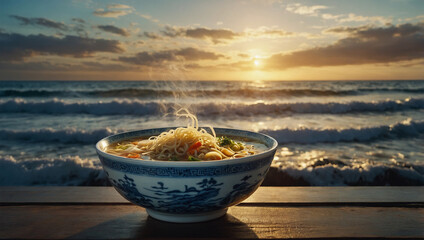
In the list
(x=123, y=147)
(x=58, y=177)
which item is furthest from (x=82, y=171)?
(x=123, y=147)

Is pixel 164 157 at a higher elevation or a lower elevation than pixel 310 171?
higher

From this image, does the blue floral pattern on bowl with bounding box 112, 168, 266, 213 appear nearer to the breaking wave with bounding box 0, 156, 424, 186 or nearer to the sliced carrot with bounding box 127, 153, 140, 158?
the sliced carrot with bounding box 127, 153, 140, 158

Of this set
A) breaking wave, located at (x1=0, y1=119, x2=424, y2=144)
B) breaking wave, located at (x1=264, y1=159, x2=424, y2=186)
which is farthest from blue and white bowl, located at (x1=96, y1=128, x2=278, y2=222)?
breaking wave, located at (x1=0, y1=119, x2=424, y2=144)

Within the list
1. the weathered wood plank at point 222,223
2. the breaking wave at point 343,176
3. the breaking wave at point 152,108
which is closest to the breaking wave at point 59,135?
the breaking wave at point 152,108

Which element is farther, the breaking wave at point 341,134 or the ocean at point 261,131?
the breaking wave at point 341,134

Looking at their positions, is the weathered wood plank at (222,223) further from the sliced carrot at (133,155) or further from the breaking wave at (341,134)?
the breaking wave at (341,134)

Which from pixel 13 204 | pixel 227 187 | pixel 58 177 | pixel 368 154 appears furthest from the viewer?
pixel 368 154

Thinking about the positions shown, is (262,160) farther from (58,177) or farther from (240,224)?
(58,177)
